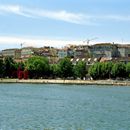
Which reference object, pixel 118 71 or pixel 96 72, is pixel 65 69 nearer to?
pixel 96 72

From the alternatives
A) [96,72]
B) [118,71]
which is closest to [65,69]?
[96,72]

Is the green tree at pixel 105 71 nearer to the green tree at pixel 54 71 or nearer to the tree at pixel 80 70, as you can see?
Result: the tree at pixel 80 70

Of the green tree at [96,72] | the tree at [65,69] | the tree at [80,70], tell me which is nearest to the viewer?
the green tree at [96,72]

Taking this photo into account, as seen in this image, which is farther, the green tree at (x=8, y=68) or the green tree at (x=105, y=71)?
the green tree at (x=8, y=68)

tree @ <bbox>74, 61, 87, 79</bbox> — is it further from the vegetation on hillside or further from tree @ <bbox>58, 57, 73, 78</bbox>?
tree @ <bbox>58, 57, 73, 78</bbox>

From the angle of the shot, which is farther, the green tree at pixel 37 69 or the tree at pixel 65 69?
the green tree at pixel 37 69

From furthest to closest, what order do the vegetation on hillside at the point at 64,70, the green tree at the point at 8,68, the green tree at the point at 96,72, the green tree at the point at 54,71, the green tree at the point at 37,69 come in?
1. the green tree at the point at 37,69
2. the green tree at the point at 8,68
3. the green tree at the point at 54,71
4. the vegetation on hillside at the point at 64,70
5. the green tree at the point at 96,72

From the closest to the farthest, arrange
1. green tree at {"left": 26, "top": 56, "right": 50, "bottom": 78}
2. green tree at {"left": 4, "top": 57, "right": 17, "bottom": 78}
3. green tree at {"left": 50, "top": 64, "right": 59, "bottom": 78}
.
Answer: green tree at {"left": 50, "top": 64, "right": 59, "bottom": 78} < green tree at {"left": 4, "top": 57, "right": 17, "bottom": 78} < green tree at {"left": 26, "top": 56, "right": 50, "bottom": 78}

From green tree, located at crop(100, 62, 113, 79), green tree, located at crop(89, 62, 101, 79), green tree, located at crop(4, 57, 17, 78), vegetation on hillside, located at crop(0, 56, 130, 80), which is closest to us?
green tree, located at crop(89, 62, 101, 79)

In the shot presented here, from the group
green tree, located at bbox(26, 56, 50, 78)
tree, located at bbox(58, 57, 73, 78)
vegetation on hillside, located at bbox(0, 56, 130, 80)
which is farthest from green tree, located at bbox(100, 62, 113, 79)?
green tree, located at bbox(26, 56, 50, 78)

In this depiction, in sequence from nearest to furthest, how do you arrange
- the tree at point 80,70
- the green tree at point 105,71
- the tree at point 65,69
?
the green tree at point 105,71
the tree at point 80,70
the tree at point 65,69

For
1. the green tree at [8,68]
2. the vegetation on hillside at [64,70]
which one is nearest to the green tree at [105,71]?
the vegetation on hillside at [64,70]

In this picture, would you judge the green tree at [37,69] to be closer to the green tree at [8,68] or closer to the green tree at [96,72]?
the green tree at [8,68]

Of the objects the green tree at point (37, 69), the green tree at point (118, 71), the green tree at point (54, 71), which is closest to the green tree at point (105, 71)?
the green tree at point (118, 71)
